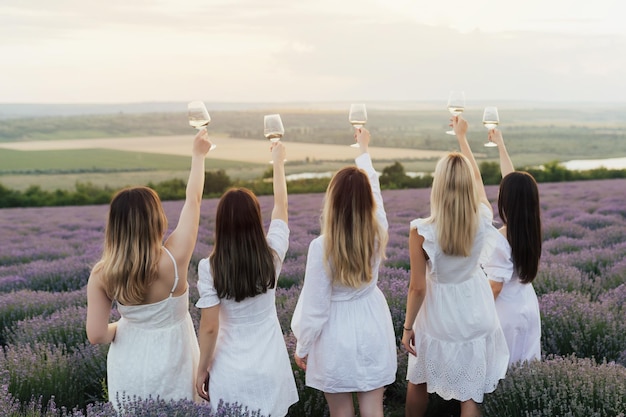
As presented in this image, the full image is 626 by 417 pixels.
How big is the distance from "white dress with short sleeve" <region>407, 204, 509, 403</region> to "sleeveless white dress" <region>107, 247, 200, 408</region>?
1311 millimetres

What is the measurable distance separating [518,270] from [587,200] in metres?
11.4

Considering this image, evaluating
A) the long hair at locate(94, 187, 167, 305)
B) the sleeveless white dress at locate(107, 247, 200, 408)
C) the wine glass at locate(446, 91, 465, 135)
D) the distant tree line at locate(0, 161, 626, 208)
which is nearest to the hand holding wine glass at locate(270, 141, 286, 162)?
the long hair at locate(94, 187, 167, 305)

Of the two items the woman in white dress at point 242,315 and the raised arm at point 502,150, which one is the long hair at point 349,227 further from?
the raised arm at point 502,150

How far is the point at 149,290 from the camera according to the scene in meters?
3.01

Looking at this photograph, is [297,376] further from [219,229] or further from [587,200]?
[587,200]

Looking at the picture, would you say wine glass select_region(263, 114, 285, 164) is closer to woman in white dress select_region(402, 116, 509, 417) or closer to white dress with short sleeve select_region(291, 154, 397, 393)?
white dress with short sleeve select_region(291, 154, 397, 393)

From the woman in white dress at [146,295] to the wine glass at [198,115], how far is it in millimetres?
61

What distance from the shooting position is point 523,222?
3652mm

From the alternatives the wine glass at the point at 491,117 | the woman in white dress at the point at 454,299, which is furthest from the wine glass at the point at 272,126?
the wine glass at the point at 491,117

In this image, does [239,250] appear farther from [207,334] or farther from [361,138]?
[361,138]

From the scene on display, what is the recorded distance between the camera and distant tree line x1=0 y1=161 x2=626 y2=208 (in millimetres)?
24500

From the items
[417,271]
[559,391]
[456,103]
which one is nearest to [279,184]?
[417,271]

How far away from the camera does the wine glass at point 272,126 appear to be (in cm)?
330

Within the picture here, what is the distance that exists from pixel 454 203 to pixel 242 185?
2261cm
